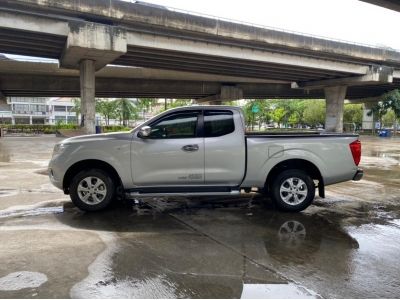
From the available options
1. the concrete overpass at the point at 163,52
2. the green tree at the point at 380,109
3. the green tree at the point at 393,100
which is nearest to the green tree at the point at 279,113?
the green tree at the point at 380,109

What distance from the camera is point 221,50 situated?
84.1 feet

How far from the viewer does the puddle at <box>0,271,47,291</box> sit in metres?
3.62

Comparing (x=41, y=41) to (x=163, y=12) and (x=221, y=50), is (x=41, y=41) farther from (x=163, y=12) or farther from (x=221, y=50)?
(x=221, y=50)

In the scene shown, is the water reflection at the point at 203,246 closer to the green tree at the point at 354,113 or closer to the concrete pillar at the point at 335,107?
the concrete pillar at the point at 335,107

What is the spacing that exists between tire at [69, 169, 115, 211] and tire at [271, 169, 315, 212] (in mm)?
2926

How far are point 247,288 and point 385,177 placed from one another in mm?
9135

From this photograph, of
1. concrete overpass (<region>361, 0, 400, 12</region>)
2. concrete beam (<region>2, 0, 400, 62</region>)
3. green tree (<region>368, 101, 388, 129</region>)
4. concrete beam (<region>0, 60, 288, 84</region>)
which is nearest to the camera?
concrete overpass (<region>361, 0, 400, 12</region>)

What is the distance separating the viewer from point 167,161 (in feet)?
20.7

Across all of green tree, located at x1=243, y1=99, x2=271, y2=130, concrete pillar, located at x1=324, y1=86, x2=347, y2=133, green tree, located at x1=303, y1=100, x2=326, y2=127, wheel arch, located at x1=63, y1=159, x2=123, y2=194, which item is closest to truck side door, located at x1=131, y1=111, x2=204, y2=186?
wheel arch, located at x1=63, y1=159, x2=123, y2=194

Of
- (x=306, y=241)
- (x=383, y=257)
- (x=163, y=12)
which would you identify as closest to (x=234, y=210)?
(x=306, y=241)

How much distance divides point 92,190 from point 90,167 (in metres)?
0.41

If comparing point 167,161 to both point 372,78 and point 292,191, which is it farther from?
point 372,78

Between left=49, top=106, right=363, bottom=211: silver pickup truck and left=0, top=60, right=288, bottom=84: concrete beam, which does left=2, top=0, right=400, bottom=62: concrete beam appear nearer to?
left=0, top=60, right=288, bottom=84: concrete beam

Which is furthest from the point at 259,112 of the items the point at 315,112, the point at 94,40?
the point at 94,40
